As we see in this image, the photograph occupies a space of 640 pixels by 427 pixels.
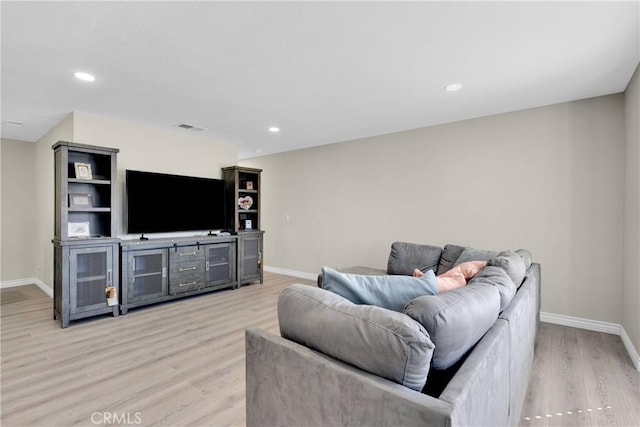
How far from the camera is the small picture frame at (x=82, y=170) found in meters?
3.47

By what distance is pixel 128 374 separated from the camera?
7.53ft

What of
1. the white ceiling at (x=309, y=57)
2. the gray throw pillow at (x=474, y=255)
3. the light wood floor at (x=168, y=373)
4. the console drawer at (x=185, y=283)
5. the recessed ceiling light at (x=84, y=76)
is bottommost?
the light wood floor at (x=168, y=373)

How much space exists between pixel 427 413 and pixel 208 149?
4.99m

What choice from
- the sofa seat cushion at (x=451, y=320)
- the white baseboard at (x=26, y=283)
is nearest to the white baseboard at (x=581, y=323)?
the sofa seat cushion at (x=451, y=320)

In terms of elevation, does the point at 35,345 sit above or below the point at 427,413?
below

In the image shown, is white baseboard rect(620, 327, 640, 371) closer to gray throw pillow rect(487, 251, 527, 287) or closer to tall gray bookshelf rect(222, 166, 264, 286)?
gray throw pillow rect(487, 251, 527, 287)

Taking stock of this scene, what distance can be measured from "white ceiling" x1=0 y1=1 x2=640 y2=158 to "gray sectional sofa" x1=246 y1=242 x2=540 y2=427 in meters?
1.67

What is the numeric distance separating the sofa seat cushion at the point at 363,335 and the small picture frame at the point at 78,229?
3.46m

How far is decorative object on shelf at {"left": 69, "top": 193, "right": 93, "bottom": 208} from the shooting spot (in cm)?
351

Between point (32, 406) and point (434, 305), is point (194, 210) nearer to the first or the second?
point (32, 406)

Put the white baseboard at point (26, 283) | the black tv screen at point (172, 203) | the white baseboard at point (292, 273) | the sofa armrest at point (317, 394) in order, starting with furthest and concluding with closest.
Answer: the white baseboard at point (292, 273) → the white baseboard at point (26, 283) → the black tv screen at point (172, 203) → the sofa armrest at point (317, 394)

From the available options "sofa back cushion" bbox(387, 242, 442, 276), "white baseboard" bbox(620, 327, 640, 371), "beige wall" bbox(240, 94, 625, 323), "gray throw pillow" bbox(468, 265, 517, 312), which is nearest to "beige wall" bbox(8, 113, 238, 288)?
"beige wall" bbox(240, 94, 625, 323)

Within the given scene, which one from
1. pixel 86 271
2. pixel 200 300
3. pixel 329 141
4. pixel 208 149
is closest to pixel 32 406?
pixel 86 271

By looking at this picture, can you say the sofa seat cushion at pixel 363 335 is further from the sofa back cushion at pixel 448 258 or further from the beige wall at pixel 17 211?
the beige wall at pixel 17 211
